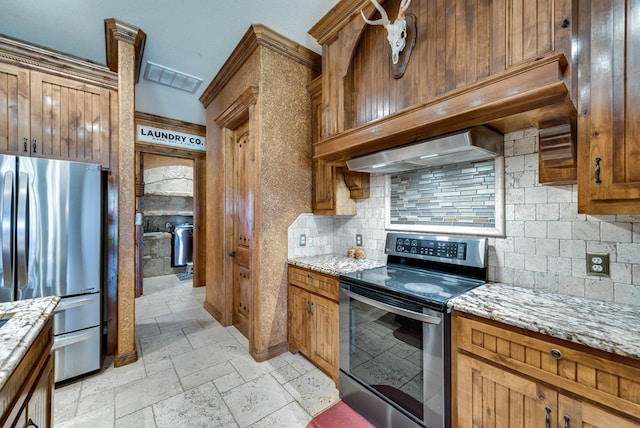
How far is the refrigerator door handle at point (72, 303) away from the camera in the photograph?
1990mm

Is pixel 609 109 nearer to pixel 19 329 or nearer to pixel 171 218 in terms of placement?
pixel 19 329

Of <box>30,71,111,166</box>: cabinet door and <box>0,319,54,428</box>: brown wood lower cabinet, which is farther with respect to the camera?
<box>30,71,111,166</box>: cabinet door

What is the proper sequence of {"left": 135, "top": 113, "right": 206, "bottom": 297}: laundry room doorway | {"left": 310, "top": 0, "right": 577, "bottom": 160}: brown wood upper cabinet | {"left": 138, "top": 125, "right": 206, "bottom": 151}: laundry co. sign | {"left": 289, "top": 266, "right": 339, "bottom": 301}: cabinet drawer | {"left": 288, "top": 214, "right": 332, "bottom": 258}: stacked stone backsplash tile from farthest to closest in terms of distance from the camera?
{"left": 135, "top": 113, "right": 206, "bottom": 297}: laundry room doorway < {"left": 138, "top": 125, "right": 206, "bottom": 151}: laundry co. sign < {"left": 288, "top": 214, "right": 332, "bottom": 258}: stacked stone backsplash tile < {"left": 289, "top": 266, "right": 339, "bottom": 301}: cabinet drawer < {"left": 310, "top": 0, "right": 577, "bottom": 160}: brown wood upper cabinet

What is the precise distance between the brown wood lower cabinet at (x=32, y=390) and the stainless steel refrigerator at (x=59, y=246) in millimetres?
1018

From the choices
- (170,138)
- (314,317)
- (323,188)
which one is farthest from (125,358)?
(170,138)

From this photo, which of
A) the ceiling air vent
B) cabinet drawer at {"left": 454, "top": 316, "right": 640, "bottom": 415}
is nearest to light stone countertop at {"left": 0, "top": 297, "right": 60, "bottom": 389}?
cabinet drawer at {"left": 454, "top": 316, "right": 640, "bottom": 415}

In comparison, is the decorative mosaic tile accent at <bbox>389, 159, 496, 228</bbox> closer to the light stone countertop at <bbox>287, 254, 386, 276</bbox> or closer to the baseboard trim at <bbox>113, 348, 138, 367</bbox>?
the light stone countertop at <bbox>287, 254, 386, 276</bbox>

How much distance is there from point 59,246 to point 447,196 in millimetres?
2902

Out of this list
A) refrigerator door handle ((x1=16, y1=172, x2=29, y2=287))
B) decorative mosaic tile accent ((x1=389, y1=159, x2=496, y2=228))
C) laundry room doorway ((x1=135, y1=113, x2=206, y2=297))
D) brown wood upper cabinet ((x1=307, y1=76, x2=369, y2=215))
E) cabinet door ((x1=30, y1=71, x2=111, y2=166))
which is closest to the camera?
decorative mosaic tile accent ((x1=389, y1=159, x2=496, y2=228))

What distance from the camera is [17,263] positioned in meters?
1.83

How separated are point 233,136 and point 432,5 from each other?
2.35 m

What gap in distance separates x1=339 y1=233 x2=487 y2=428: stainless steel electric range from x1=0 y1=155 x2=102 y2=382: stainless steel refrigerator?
2004 millimetres

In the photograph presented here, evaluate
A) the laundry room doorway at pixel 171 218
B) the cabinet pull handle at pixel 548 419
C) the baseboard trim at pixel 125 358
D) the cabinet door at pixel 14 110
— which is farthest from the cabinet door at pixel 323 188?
the laundry room doorway at pixel 171 218

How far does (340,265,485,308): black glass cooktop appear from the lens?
Answer: 1.41 m
